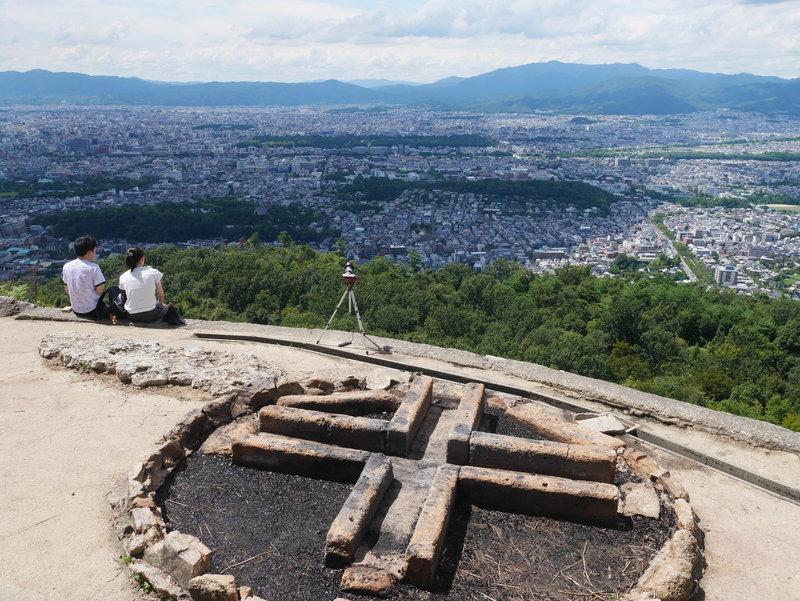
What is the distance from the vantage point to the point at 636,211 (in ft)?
220

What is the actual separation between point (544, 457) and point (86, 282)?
22.8ft

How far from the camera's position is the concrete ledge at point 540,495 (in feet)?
14.3

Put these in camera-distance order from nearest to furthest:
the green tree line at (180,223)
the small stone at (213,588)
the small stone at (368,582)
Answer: the small stone at (213,588) < the small stone at (368,582) < the green tree line at (180,223)

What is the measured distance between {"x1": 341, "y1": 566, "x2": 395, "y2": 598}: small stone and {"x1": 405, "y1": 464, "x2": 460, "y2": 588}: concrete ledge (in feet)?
0.47

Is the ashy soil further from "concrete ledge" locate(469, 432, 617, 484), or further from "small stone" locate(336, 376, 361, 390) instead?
"small stone" locate(336, 376, 361, 390)

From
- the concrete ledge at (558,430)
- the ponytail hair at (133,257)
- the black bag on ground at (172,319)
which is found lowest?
the black bag on ground at (172,319)

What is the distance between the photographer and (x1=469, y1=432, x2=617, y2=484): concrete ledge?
4.68 m

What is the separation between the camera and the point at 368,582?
11.9 ft

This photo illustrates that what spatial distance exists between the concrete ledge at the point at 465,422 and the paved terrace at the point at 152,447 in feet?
4.17

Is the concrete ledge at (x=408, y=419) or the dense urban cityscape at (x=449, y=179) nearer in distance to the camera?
the concrete ledge at (x=408, y=419)

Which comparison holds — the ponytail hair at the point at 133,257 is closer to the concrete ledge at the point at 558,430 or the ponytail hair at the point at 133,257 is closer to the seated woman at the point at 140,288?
the seated woman at the point at 140,288

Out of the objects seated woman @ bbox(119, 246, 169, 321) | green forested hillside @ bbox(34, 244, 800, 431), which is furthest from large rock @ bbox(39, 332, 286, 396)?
green forested hillside @ bbox(34, 244, 800, 431)

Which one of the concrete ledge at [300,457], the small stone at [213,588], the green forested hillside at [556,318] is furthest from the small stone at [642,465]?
the green forested hillside at [556,318]

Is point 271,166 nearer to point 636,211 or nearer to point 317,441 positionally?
point 636,211
